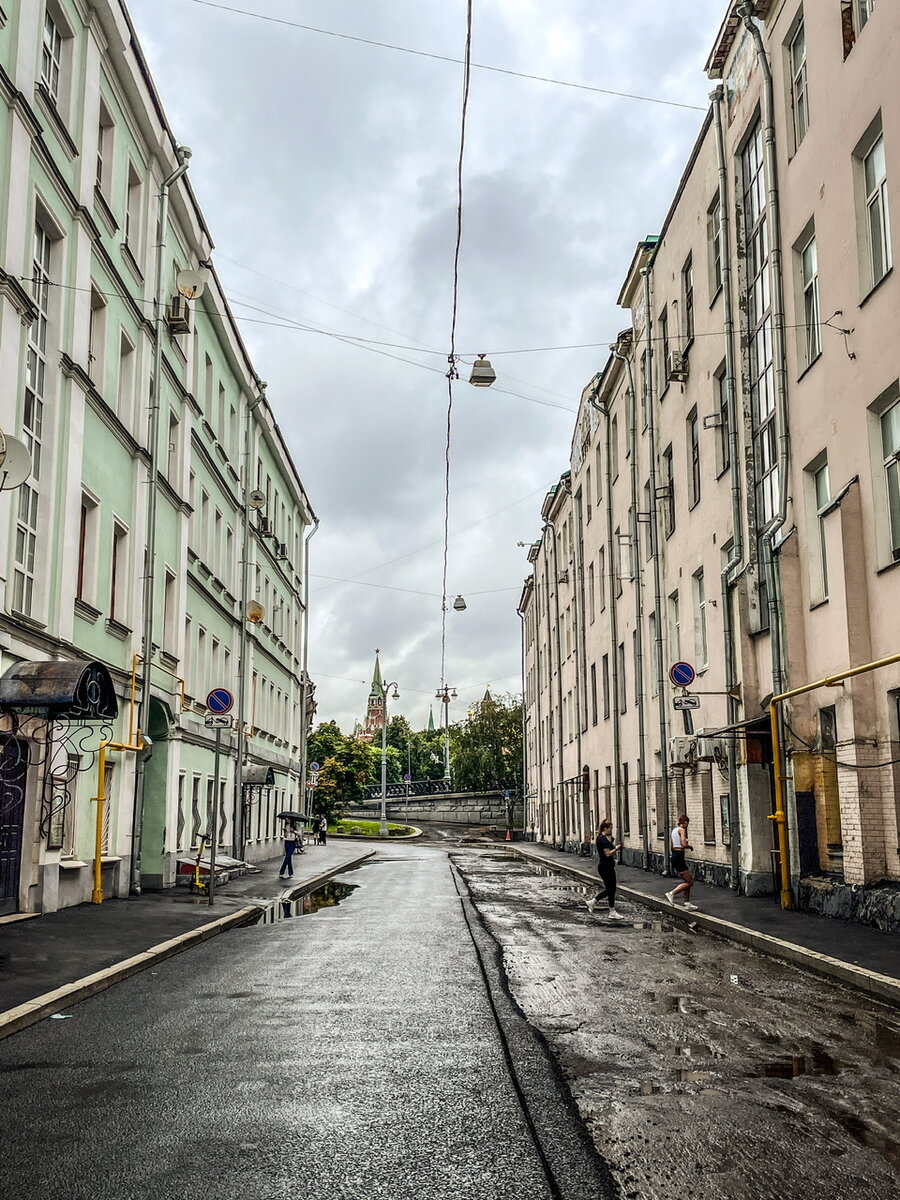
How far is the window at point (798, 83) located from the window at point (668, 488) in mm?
10191

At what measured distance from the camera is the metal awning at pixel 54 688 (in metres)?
13.6

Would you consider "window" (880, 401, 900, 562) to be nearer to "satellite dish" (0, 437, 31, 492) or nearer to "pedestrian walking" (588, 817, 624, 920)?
"pedestrian walking" (588, 817, 624, 920)

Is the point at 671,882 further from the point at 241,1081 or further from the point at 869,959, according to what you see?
the point at 241,1081

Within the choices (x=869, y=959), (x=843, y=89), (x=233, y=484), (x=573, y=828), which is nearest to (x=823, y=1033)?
(x=869, y=959)

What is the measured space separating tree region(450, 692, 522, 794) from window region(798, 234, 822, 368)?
190 ft

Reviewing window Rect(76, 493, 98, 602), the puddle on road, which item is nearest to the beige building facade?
the puddle on road

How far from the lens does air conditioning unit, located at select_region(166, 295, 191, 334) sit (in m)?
22.7

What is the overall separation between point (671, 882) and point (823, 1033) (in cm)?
1696

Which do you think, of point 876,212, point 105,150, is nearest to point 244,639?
point 105,150

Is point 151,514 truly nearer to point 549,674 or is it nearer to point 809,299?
point 809,299

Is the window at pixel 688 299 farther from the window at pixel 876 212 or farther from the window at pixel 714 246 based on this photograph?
the window at pixel 876 212

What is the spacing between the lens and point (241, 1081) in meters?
6.56

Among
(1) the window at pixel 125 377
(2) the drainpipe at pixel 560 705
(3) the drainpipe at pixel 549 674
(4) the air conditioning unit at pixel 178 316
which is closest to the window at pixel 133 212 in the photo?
(4) the air conditioning unit at pixel 178 316

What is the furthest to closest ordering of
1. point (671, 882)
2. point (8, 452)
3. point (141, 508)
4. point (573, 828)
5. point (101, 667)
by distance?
1. point (573, 828)
2. point (671, 882)
3. point (141, 508)
4. point (101, 667)
5. point (8, 452)
